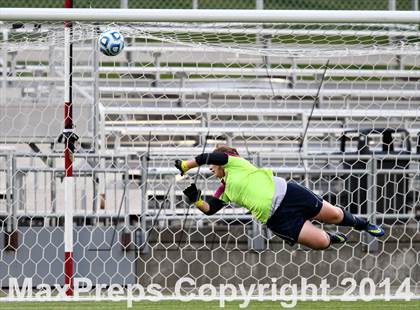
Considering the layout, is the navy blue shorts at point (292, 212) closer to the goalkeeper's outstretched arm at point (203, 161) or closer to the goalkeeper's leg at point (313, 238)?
the goalkeeper's leg at point (313, 238)

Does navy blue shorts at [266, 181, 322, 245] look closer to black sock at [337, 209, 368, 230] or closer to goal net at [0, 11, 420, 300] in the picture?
black sock at [337, 209, 368, 230]

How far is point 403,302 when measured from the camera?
7.77 m

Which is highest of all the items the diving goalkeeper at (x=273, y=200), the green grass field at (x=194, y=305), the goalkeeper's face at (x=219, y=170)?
the goalkeeper's face at (x=219, y=170)

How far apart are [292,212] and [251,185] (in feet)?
1.15

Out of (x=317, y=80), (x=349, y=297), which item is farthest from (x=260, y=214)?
(x=317, y=80)

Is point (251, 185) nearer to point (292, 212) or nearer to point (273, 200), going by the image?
point (273, 200)

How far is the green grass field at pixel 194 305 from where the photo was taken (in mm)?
7281

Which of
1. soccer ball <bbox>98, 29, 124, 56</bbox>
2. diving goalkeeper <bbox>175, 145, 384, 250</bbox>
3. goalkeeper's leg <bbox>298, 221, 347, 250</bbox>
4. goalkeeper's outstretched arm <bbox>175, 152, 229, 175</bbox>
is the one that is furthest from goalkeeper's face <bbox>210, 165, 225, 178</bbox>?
soccer ball <bbox>98, 29, 124, 56</bbox>

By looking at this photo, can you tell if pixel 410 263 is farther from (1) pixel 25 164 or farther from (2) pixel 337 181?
(1) pixel 25 164

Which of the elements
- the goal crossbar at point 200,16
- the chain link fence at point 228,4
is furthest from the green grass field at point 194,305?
the chain link fence at point 228,4

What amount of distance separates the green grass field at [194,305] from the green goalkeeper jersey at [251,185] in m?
0.67

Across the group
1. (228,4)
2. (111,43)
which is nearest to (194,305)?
(111,43)

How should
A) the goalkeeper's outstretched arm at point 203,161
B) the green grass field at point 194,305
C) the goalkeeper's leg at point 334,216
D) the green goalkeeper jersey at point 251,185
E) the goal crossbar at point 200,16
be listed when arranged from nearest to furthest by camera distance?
the goal crossbar at point 200,16, the green grass field at point 194,305, the goalkeeper's outstretched arm at point 203,161, the green goalkeeper jersey at point 251,185, the goalkeeper's leg at point 334,216

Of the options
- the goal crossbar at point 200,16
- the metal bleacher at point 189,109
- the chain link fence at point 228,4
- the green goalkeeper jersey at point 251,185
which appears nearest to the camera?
the goal crossbar at point 200,16
